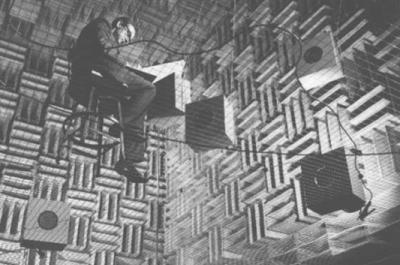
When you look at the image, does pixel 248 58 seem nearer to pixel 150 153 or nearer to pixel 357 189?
pixel 150 153

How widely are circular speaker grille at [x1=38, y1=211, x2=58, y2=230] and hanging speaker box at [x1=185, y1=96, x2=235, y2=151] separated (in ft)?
5.29

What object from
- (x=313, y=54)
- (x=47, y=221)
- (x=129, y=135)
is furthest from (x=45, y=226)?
(x=313, y=54)

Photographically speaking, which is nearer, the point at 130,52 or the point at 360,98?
the point at 360,98

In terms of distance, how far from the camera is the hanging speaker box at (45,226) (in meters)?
5.16

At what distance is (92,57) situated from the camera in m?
3.40

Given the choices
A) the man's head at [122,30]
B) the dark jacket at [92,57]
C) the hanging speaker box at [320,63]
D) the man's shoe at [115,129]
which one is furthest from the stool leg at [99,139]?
the hanging speaker box at [320,63]

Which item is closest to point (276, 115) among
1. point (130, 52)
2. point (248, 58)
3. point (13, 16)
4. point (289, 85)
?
point (289, 85)

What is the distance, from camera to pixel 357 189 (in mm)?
3926

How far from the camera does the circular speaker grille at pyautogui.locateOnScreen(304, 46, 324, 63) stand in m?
4.53

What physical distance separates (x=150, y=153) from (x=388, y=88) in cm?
378

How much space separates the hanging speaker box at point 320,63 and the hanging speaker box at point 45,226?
9.40 feet

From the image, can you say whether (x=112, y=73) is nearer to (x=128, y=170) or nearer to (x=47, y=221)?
(x=128, y=170)

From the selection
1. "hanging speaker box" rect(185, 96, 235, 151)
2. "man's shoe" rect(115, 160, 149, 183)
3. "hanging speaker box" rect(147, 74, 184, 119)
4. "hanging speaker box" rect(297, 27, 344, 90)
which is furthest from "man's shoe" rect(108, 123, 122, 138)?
"hanging speaker box" rect(297, 27, 344, 90)

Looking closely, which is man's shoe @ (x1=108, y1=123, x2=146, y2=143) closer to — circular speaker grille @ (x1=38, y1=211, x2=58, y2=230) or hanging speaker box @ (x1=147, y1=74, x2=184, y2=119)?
hanging speaker box @ (x1=147, y1=74, x2=184, y2=119)
